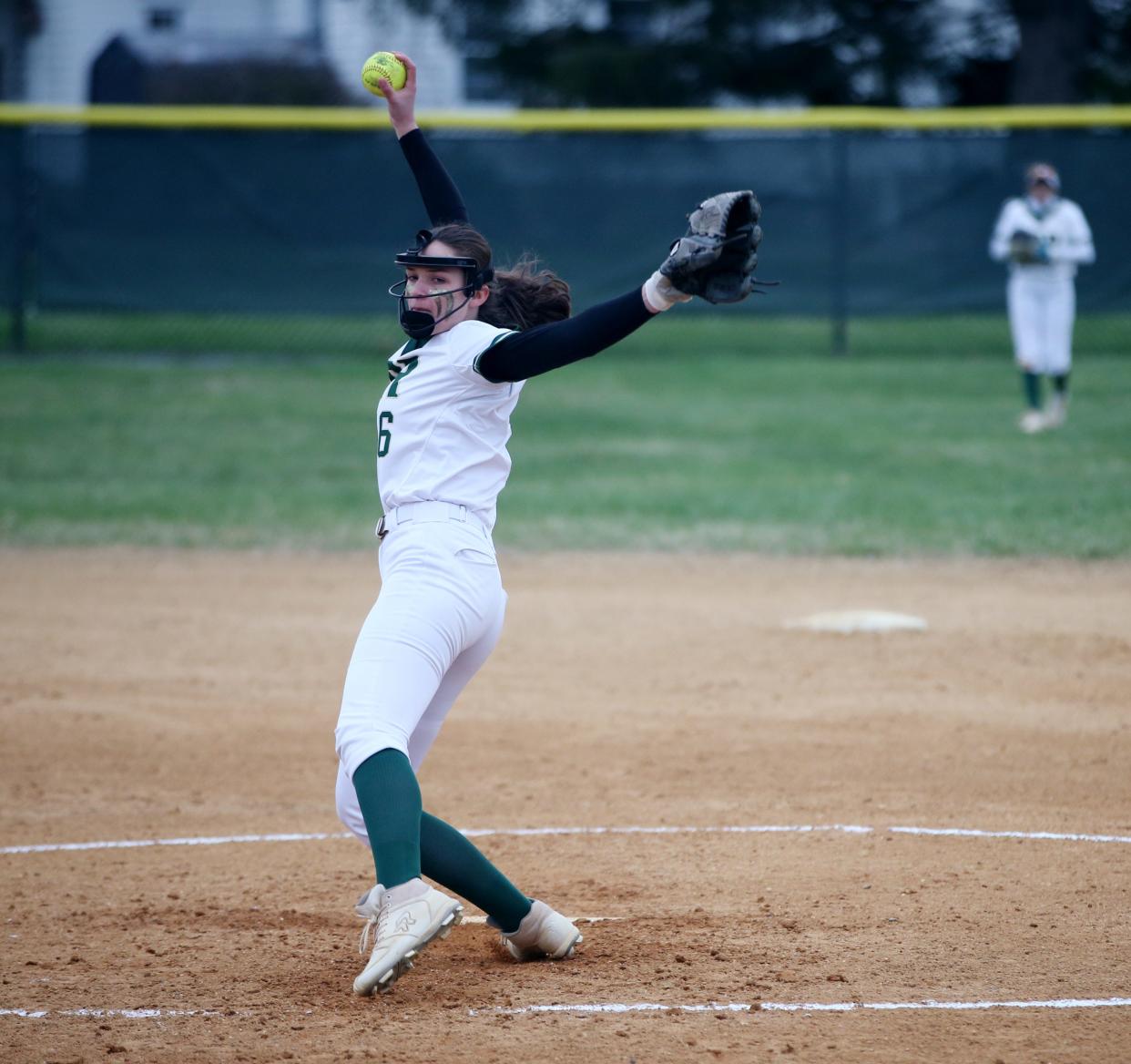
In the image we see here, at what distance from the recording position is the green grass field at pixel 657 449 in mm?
11500

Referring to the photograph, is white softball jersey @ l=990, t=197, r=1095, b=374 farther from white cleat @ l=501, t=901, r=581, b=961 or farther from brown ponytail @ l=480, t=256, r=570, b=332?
white cleat @ l=501, t=901, r=581, b=961

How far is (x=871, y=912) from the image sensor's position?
4.46 metres

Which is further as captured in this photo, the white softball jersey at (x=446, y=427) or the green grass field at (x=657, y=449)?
the green grass field at (x=657, y=449)

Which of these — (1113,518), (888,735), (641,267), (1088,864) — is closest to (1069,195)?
(641,267)

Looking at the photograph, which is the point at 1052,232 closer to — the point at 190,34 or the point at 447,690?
the point at 447,690

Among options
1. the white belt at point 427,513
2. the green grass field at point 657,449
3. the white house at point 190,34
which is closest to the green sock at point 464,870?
the white belt at point 427,513

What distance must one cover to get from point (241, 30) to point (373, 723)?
28.9 m

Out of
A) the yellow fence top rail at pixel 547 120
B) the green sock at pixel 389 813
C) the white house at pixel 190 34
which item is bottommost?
the green sock at pixel 389 813

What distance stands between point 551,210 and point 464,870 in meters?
15.1

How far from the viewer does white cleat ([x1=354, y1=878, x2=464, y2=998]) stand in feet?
11.7

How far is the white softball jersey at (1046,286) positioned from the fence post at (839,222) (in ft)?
11.7

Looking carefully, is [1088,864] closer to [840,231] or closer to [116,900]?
[116,900]

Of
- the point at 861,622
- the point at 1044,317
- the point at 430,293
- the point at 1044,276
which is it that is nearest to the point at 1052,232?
the point at 1044,276

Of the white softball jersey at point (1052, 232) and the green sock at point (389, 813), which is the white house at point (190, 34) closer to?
the white softball jersey at point (1052, 232)
